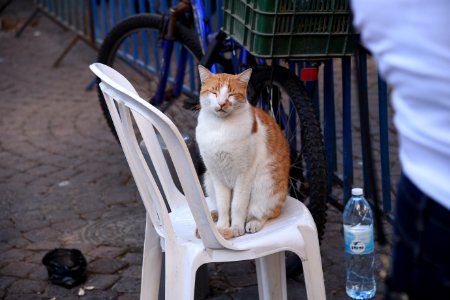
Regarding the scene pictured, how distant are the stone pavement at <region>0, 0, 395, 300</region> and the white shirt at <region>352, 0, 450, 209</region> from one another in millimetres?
2381

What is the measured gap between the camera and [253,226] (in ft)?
10.3

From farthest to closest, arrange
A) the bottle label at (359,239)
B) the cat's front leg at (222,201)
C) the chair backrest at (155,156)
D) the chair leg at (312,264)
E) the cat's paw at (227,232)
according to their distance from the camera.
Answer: the bottle label at (359,239) → the cat's front leg at (222,201) → the cat's paw at (227,232) → the chair leg at (312,264) → the chair backrest at (155,156)

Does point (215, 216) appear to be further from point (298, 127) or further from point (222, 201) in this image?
point (298, 127)

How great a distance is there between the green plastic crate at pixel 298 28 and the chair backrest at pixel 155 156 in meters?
0.75

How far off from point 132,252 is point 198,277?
0.73 metres

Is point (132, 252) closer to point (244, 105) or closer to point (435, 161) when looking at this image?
point (244, 105)

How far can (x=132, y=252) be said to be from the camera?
4.38 metres

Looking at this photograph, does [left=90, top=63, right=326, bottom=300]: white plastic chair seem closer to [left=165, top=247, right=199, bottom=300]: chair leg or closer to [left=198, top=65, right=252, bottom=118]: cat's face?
[left=165, top=247, right=199, bottom=300]: chair leg

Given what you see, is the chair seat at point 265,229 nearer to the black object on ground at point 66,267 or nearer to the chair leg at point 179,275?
Result: the chair leg at point 179,275

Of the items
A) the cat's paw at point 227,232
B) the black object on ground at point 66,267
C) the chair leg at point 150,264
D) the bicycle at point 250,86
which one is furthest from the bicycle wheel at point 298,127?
the black object on ground at point 66,267

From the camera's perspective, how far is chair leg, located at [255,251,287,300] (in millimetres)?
3271

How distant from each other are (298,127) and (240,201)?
0.96 m

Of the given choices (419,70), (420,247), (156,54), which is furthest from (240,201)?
(156,54)

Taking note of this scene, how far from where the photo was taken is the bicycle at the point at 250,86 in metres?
3.69
